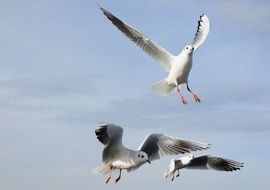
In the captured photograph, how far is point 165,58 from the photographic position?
13148mm

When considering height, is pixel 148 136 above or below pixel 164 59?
below

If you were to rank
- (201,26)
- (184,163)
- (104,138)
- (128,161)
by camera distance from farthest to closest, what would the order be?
(201,26) < (184,163) < (128,161) < (104,138)

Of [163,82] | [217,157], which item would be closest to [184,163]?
[217,157]

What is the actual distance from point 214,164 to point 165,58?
246 centimetres

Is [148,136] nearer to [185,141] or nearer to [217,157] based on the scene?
[185,141]

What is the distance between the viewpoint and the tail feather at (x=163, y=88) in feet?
42.5

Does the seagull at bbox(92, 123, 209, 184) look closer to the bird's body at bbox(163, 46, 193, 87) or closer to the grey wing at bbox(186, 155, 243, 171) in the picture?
the grey wing at bbox(186, 155, 243, 171)

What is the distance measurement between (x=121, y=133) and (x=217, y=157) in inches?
126

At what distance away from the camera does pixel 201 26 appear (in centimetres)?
1413

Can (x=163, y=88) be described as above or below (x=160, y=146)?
above

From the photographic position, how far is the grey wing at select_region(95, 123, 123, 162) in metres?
10.2

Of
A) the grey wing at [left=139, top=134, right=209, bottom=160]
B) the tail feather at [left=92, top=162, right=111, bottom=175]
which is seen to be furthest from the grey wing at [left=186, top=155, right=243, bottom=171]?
the tail feather at [left=92, top=162, right=111, bottom=175]

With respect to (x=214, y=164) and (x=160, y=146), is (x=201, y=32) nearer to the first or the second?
(x=214, y=164)

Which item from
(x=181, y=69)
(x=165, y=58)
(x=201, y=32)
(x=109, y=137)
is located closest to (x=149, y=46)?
(x=165, y=58)
